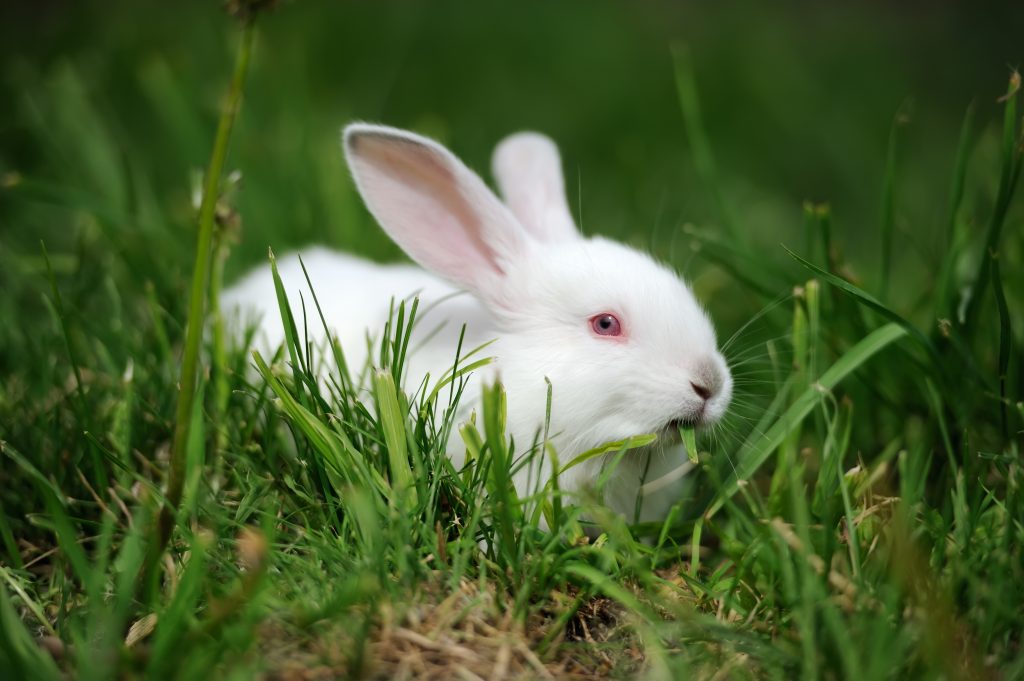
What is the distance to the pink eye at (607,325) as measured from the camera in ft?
8.46

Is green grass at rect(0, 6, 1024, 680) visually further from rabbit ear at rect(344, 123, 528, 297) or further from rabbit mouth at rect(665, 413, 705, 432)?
rabbit ear at rect(344, 123, 528, 297)

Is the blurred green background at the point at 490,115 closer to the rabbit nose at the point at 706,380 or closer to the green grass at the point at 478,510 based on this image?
the green grass at the point at 478,510

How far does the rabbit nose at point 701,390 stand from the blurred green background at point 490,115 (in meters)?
0.67

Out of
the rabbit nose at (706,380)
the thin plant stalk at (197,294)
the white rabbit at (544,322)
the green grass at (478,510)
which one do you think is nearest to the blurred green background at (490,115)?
the green grass at (478,510)

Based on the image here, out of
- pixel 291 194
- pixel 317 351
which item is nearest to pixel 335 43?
pixel 291 194

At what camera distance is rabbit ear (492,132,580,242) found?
322 centimetres

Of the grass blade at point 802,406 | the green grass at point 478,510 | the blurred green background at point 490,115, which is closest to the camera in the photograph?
the green grass at point 478,510

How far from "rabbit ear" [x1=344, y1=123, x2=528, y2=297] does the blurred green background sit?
0.60m

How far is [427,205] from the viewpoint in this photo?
2762 millimetres

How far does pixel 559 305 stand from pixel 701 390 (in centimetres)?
45

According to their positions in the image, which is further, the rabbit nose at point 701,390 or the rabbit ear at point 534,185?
the rabbit ear at point 534,185

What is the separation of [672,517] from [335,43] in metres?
5.43

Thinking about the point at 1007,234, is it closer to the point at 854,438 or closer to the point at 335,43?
the point at 854,438

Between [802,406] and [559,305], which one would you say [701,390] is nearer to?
[802,406]
